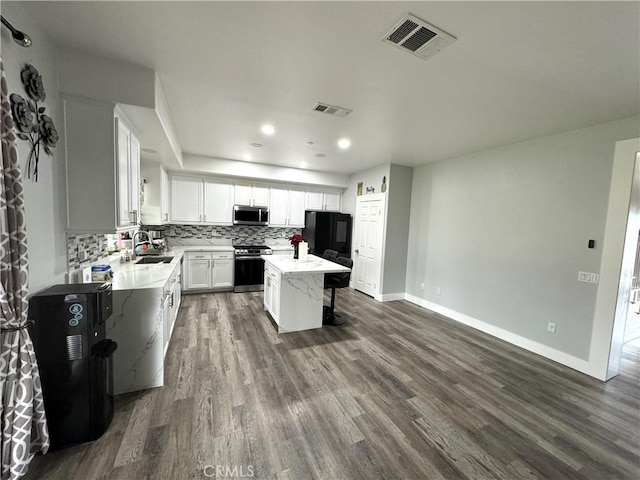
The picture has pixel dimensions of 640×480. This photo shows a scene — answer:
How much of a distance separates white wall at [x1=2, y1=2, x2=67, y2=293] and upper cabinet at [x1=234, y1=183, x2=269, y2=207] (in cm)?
336

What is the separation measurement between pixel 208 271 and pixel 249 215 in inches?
53.3

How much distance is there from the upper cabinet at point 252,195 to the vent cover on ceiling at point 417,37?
162 inches

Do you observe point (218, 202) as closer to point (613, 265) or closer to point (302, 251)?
point (302, 251)

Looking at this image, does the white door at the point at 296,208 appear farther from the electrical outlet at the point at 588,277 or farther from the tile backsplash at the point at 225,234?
the electrical outlet at the point at 588,277

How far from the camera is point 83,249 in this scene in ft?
7.23

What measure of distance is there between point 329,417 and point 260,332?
1640 millimetres

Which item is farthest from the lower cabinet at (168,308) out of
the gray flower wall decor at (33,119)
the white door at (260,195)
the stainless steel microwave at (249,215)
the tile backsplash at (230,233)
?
the white door at (260,195)

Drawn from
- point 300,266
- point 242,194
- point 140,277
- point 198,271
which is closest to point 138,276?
point 140,277

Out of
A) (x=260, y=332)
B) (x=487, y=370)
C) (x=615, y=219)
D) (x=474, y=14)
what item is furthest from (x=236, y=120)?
(x=615, y=219)

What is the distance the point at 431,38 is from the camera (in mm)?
1573

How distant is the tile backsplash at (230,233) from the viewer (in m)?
5.06

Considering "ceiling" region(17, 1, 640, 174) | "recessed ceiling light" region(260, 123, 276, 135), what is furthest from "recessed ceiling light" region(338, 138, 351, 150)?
"recessed ceiling light" region(260, 123, 276, 135)

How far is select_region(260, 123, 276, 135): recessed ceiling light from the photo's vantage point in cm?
309

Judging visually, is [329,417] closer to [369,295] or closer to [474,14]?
[474,14]
